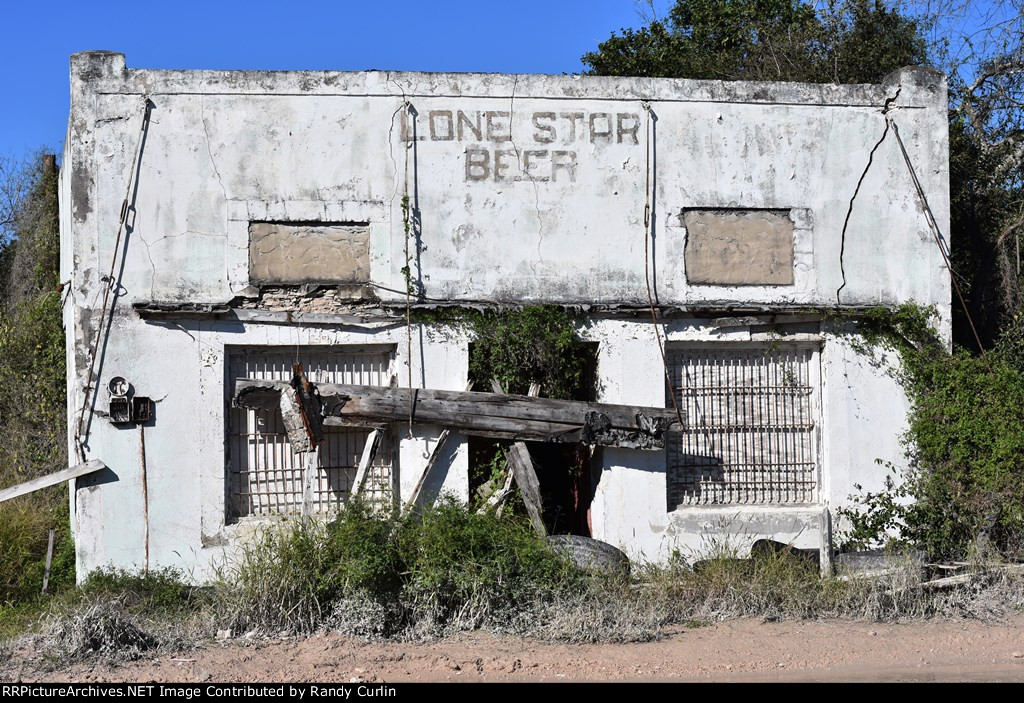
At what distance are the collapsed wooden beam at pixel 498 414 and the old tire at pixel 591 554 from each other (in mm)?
887

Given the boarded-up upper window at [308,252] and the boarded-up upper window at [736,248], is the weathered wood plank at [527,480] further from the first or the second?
the boarded-up upper window at [736,248]

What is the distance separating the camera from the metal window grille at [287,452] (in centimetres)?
943

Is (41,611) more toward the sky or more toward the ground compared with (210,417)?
more toward the ground

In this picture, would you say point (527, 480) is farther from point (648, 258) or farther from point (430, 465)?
point (648, 258)

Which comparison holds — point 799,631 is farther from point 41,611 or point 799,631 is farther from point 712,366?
point 41,611

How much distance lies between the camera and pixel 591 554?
891 centimetres

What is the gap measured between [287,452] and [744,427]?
169 inches

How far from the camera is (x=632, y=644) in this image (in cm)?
757

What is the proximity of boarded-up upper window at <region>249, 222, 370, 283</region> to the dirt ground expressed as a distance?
3322mm

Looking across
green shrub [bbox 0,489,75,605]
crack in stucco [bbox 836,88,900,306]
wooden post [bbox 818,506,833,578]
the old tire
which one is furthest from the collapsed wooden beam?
green shrub [bbox 0,489,75,605]
